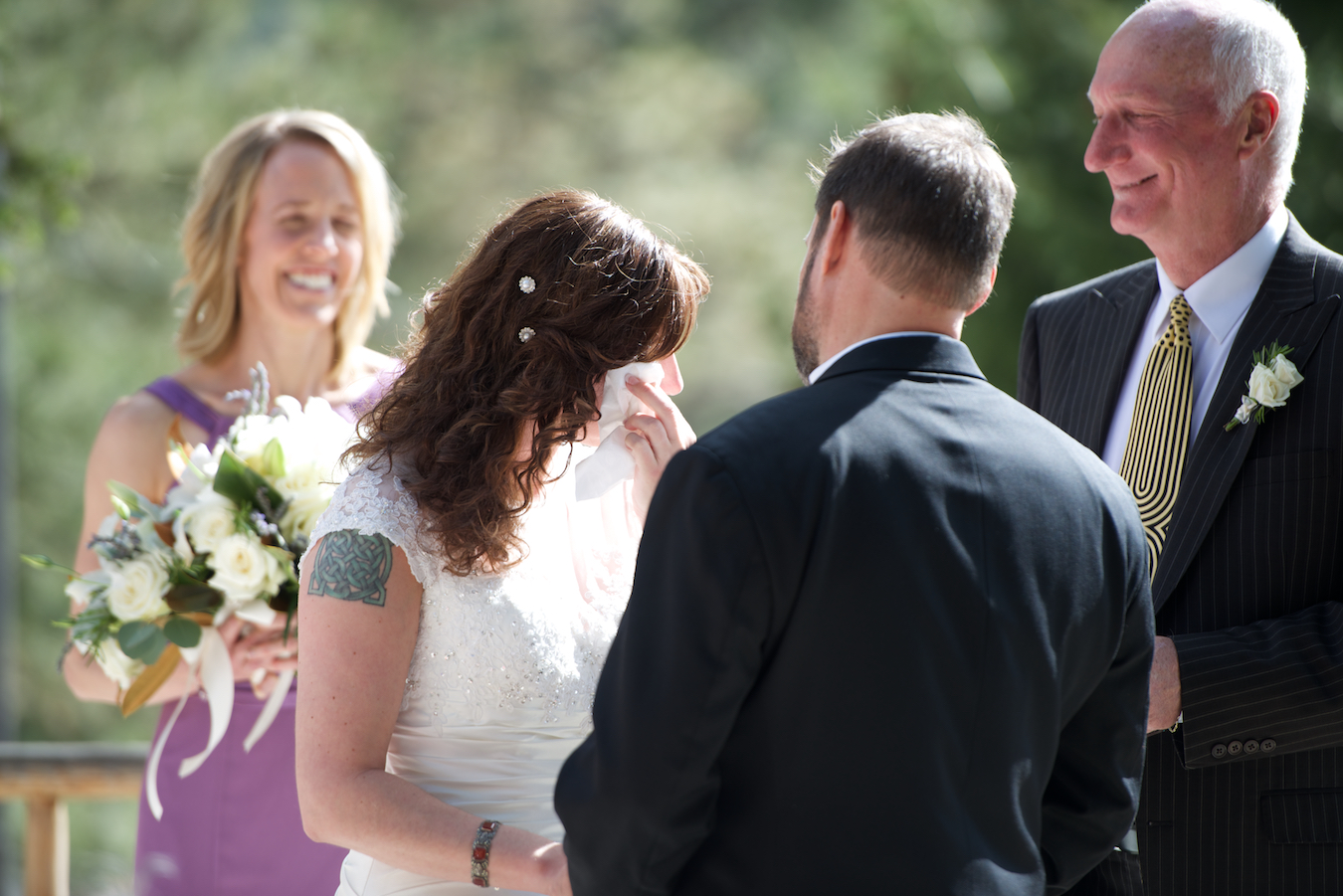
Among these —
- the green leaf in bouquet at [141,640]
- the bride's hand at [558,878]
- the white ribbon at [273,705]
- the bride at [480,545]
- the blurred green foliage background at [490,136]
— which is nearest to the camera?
the bride's hand at [558,878]

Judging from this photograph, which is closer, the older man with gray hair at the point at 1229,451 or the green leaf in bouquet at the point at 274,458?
the older man with gray hair at the point at 1229,451

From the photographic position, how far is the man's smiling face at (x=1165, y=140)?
271cm

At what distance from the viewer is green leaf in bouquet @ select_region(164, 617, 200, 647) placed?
9.16 ft

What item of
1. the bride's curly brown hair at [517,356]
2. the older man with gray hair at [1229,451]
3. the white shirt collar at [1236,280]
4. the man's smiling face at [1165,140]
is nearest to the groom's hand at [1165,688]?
the older man with gray hair at [1229,451]

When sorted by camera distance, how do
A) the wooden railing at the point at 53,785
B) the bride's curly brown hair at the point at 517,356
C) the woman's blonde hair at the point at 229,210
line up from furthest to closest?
the wooden railing at the point at 53,785 → the woman's blonde hair at the point at 229,210 → the bride's curly brown hair at the point at 517,356

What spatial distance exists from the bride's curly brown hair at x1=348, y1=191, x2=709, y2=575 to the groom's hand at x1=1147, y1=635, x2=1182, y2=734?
1.20 metres

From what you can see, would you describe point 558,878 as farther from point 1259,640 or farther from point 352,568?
point 1259,640

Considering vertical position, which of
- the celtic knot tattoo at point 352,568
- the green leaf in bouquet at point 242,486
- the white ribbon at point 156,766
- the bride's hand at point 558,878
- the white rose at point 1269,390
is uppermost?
the white rose at point 1269,390

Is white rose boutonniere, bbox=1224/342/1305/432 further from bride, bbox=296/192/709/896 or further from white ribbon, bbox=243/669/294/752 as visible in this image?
white ribbon, bbox=243/669/294/752

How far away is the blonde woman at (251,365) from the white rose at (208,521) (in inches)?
14.6

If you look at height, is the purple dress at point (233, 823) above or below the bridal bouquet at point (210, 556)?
below

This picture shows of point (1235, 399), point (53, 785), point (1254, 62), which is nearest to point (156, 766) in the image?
point (53, 785)

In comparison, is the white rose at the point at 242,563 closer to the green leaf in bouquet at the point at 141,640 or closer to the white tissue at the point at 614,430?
the green leaf in bouquet at the point at 141,640

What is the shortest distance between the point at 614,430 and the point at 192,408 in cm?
171
